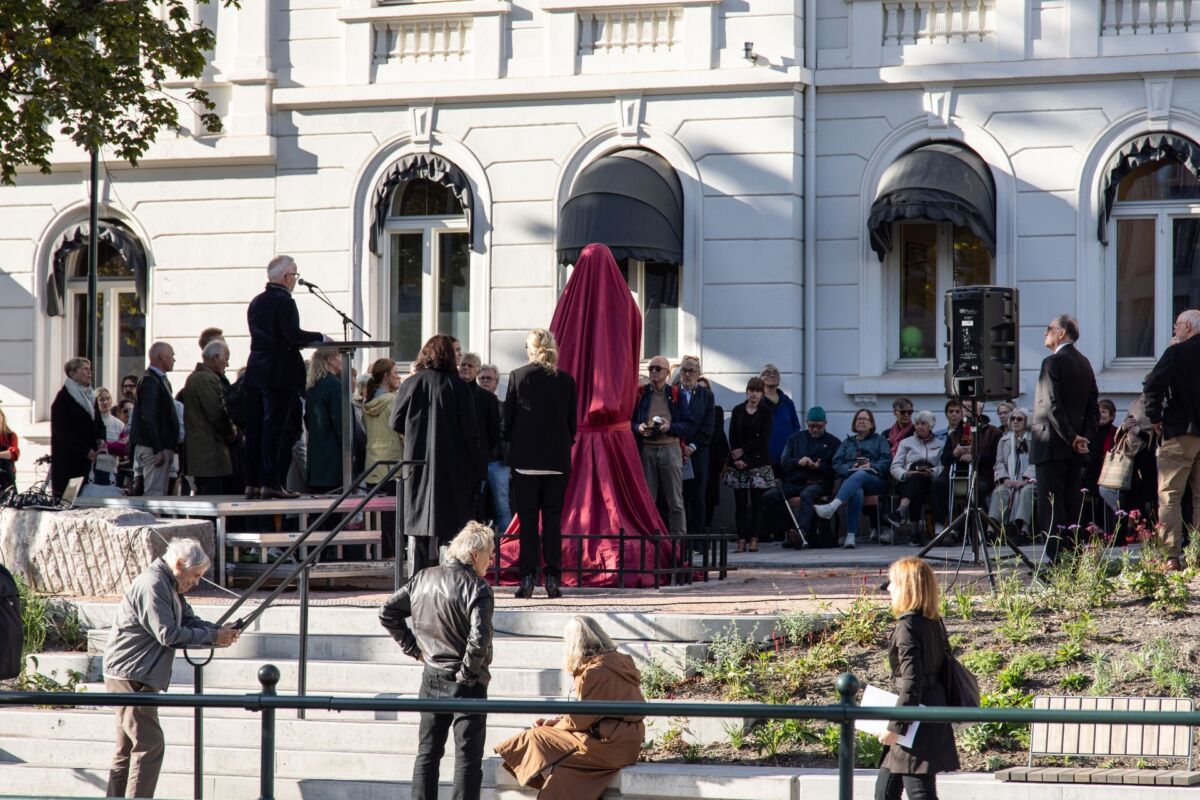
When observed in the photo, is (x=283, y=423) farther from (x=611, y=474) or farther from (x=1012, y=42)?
(x=1012, y=42)

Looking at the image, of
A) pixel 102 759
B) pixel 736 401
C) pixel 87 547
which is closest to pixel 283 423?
pixel 87 547

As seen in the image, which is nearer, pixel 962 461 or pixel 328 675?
pixel 328 675

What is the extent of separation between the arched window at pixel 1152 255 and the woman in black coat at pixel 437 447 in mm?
8809

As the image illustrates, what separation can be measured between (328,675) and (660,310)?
9.21 meters

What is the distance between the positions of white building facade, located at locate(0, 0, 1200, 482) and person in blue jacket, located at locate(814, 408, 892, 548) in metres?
1.11

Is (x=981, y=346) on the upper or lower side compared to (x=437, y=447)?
upper

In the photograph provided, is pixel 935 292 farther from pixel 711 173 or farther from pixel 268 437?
pixel 268 437

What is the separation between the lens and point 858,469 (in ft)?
55.4

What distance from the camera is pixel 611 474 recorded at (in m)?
12.9

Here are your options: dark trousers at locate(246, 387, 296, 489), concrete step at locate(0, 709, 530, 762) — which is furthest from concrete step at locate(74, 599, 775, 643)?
dark trousers at locate(246, 387, 296, 489)

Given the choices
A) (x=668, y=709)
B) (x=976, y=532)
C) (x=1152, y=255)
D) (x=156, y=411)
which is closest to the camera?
(x=668, y=709)

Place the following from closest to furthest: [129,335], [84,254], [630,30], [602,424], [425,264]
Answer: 1. [602,424]
2. [630,30]
3. [425,264]
4. [129,335]
5. [84,254]

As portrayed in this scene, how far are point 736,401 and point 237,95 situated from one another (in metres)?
7.09

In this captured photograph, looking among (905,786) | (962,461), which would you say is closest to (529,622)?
(905,786)
